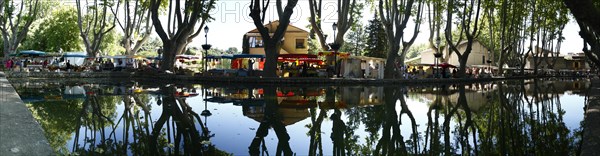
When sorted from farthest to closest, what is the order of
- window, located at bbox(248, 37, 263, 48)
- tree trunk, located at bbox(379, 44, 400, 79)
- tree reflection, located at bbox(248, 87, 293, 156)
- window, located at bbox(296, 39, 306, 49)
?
window, located at bbox(296, 39, 306, 49) → window, located at bbox(248, 37, 263, 48) → tree trunk, located at bbox(379, 44, 400, 79) → tree reflection, located at bbox(248, 87, 293, 156)

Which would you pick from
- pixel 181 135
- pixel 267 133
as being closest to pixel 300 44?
pixel 267 133

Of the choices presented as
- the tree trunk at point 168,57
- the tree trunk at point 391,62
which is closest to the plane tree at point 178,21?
the tree trunk at point 168,57

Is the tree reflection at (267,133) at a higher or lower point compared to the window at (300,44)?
lower

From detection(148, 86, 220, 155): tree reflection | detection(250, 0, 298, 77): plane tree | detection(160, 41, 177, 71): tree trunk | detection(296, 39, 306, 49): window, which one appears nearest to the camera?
detection(148, 86, 220, 155): tree reflection

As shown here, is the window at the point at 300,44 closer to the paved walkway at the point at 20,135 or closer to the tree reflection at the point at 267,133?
the tree reflection at the point at 267,133

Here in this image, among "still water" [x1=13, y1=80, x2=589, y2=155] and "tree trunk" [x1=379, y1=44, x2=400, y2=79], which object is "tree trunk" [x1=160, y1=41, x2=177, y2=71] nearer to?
"tree trunk" [x1=379, y1=44, x2=400, y2=79]

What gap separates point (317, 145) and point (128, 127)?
3706 millimetres

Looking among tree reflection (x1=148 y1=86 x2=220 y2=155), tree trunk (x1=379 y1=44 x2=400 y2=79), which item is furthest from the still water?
tree trunk (x1=379 y1=44 x2=400 y2=79)

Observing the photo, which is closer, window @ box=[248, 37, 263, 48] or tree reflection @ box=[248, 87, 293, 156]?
tree reflection @ box=[248, 87, 293, 156]

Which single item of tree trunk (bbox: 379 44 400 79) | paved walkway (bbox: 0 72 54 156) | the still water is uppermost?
tree trunk (bbox: 379 44 400 79)

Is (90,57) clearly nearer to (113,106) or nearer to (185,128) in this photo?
(113,106)

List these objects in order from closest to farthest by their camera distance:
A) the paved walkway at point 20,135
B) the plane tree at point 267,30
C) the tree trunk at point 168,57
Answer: the paved walkway at point 20,135
the plane tree at point 267,30
the tree trunk at point 168,57

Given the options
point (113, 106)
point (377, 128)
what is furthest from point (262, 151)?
point (113, 106)

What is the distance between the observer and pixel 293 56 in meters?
31.8
